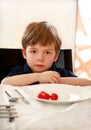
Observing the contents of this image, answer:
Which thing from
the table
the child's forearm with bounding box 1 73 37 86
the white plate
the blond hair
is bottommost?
the child's forearm with bounding box 1 73 37 86

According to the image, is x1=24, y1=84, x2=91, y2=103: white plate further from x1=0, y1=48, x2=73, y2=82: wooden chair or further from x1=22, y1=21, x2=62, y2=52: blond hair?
x1=0, y1=48, x2=73, y2=82: wooden chair

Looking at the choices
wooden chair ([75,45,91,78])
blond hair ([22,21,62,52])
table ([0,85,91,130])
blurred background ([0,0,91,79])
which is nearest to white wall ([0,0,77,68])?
blurred background ([0,0,91,79])

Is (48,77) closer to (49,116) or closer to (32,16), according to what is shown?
(49,116)

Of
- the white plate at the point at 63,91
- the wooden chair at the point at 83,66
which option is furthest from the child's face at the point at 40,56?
the wooden chair at the point at 83,66

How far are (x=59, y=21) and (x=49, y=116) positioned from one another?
2090mm

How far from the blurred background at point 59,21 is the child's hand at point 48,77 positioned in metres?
1.43

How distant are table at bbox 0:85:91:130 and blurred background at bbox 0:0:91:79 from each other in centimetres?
181

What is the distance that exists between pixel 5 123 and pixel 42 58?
25.4 inches

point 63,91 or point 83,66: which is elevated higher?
point 63,91

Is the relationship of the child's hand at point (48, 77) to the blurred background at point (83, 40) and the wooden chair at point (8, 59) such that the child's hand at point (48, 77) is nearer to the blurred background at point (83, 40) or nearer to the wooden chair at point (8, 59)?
the wooden chair at point (8, 59)

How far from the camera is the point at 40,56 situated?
1.01 meters

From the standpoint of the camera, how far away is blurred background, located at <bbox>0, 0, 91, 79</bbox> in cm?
234

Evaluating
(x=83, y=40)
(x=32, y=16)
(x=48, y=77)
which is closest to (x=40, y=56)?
(x=48, y=77)

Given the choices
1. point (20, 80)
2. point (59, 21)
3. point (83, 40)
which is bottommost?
point (83, 40)
